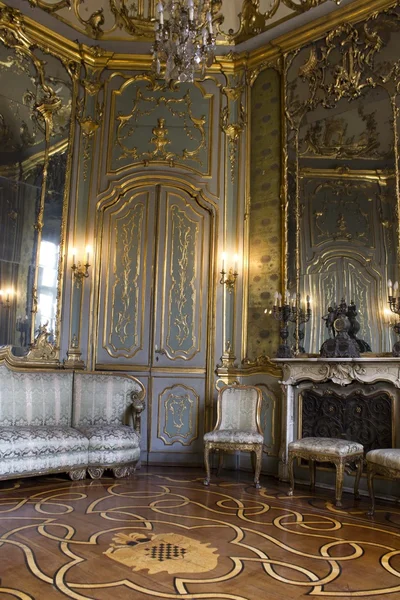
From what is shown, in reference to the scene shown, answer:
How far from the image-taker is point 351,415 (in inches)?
185

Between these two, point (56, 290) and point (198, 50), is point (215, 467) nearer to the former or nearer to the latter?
point (56, 290)

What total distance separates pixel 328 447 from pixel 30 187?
12.5 feet

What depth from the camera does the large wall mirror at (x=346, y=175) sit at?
189 inches

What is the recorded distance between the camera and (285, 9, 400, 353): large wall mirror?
15.8ft

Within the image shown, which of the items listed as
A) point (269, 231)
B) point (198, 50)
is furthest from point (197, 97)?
point (198, 50)

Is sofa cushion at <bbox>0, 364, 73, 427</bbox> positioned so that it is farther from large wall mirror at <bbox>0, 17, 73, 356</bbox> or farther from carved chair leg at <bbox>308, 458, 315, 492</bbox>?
carved chair leg at <bbox>308, 458, 315, 492</bbox>

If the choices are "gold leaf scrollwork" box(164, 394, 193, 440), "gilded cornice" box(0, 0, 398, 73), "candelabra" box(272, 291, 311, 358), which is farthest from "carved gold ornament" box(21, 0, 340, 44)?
"gold leaf scrollwork" box(164, 394, 193, 440)

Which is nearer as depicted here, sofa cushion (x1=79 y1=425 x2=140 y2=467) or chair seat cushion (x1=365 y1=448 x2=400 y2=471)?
chair seat cushion (x1=365 y1=448 x2=400 y2=471)

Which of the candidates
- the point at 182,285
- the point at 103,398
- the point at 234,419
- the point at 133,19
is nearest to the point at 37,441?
the point at 103,398

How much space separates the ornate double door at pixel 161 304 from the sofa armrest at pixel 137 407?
42cm

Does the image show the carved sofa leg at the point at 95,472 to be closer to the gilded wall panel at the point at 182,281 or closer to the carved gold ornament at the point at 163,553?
the gilded wall panel at the point at 182,281

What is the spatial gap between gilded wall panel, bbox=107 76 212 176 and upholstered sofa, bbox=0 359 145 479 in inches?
95.3

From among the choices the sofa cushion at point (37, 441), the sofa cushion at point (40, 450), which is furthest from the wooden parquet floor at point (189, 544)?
the sofa cushion at point (37, 441)

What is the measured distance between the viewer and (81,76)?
6.20 metres
